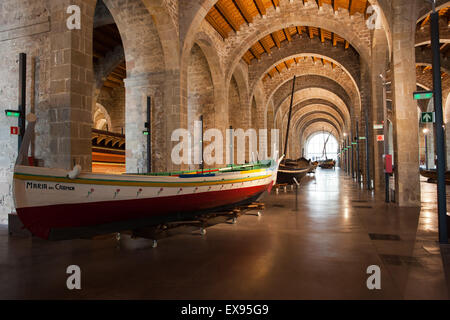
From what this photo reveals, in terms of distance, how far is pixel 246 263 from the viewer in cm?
372

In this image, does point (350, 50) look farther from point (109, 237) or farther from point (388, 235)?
point (109, 237)

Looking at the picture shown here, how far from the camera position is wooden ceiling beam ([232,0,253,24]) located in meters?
14.2

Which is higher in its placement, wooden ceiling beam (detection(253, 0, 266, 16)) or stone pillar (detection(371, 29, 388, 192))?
wooden ceiling beam (detection(253, 0, 266, 16))

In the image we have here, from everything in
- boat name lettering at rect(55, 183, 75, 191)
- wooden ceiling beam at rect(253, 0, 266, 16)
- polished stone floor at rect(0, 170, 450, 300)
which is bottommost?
polished stone floor at rect(0, 170, 450, 300)

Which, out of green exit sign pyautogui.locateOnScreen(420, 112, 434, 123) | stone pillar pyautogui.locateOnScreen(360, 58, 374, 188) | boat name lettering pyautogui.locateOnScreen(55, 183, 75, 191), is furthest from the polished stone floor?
stone pillar pyautogui.locateOnScreen(360, 58, 374, 188)

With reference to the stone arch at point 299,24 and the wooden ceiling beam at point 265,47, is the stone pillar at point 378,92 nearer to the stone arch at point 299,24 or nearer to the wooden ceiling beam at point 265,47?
the stone arch at point 299,24

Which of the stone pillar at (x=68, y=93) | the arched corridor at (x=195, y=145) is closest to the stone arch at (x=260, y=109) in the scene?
the arched corridor at (x=195, y=145)

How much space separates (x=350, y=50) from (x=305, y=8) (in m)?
5.16

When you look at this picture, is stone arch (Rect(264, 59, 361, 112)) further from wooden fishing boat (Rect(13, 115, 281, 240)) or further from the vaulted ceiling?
wooden fishing boat (Rect(13, 115, 281, 240))

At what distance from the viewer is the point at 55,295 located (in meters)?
2.89

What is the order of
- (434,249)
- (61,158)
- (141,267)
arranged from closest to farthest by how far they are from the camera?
(141,267), (434,249), (61,158)

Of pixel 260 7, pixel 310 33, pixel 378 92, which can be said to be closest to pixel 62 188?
pixel 378 92

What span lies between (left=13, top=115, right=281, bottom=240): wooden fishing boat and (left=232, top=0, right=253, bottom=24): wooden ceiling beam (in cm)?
1170

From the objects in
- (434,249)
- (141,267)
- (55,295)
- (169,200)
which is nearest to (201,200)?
(169,200)
